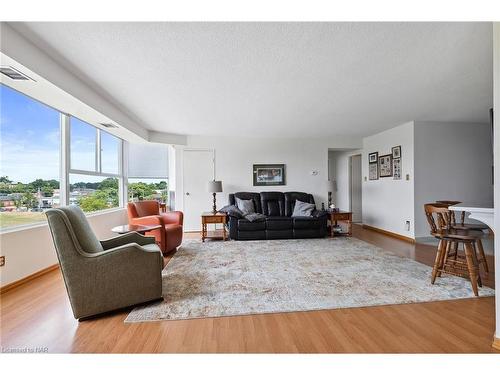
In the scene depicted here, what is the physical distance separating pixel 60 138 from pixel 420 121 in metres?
6.13

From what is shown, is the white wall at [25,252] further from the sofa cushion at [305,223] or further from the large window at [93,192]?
the sofa cushion at [305,223]

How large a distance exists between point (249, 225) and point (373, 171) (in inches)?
131

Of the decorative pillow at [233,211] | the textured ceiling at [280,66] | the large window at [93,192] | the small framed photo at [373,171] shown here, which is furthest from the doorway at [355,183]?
the large window at [93,192]

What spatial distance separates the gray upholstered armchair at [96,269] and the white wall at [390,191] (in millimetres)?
4638

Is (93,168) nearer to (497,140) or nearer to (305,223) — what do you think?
(305,223)

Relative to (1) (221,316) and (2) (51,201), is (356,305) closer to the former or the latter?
(1) (221,316)

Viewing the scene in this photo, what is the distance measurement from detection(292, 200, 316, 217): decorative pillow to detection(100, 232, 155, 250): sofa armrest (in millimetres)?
3151

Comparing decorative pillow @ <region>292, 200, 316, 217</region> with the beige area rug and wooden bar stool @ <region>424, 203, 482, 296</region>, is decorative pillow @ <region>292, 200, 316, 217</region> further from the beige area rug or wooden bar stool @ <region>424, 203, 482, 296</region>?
wooden bar stool @ <region>424, 203, 482, 296</region>

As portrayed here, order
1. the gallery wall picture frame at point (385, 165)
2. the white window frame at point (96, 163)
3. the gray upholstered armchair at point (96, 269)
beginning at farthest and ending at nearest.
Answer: the gallery wall picture frame at point (385, 165) < the white window frame at point (96, 163) < the gray upholstered armchair at point (96, 269)

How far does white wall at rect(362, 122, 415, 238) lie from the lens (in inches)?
178

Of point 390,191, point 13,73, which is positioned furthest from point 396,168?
point 13,73

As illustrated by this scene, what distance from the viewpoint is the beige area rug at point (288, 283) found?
201 cm

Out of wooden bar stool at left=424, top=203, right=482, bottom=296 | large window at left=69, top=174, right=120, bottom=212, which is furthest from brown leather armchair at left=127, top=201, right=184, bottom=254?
wooden bar stool at left=424, top=203, right=482, bottom=296
